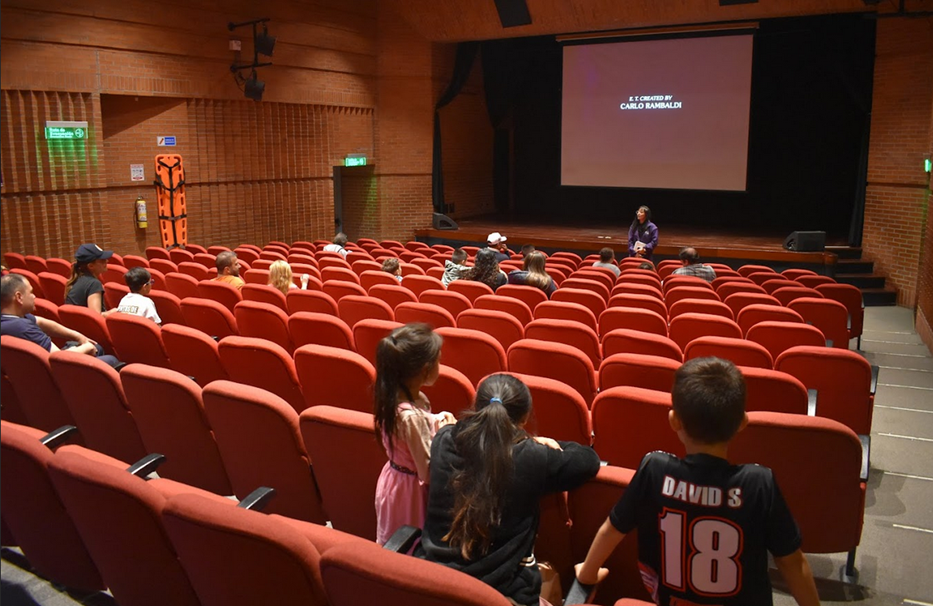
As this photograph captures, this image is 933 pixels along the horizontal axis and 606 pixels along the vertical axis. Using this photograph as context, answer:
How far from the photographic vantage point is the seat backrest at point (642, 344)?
4102 millimetres

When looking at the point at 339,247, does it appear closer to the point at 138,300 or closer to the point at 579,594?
the point at 138,300

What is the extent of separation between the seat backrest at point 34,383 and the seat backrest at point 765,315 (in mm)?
4248

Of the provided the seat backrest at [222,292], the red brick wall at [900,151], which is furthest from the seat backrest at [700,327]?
the red brick wall at [900,151]

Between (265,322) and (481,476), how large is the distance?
315 centimetres

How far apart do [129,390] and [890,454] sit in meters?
4.31

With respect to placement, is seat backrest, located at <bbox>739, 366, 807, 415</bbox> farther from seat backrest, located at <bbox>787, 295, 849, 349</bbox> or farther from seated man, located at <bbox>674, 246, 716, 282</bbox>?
seated man, located at <bbox>674, 246, 716, 282</bbox>

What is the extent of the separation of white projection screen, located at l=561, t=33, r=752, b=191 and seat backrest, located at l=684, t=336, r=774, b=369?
408 inches

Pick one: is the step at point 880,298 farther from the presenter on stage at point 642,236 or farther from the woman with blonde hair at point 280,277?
the woman with blonde hair at point 280,277

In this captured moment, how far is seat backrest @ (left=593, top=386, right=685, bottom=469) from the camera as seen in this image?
292 cm

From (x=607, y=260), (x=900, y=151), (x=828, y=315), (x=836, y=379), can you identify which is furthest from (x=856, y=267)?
(x=836, y=379)

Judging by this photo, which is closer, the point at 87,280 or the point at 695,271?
the point at 87,280

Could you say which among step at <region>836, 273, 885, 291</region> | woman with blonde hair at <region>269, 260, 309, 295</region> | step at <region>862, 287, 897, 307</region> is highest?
woman with blonde hair at <region>269, 260, 309, 295</region>

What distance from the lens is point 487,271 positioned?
6.88 metres

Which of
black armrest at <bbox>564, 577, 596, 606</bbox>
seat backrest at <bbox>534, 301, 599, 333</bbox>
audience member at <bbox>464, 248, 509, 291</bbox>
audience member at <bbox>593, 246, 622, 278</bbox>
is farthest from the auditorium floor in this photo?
audience member at <bbox>464, 248, 509, 291</bbox>
